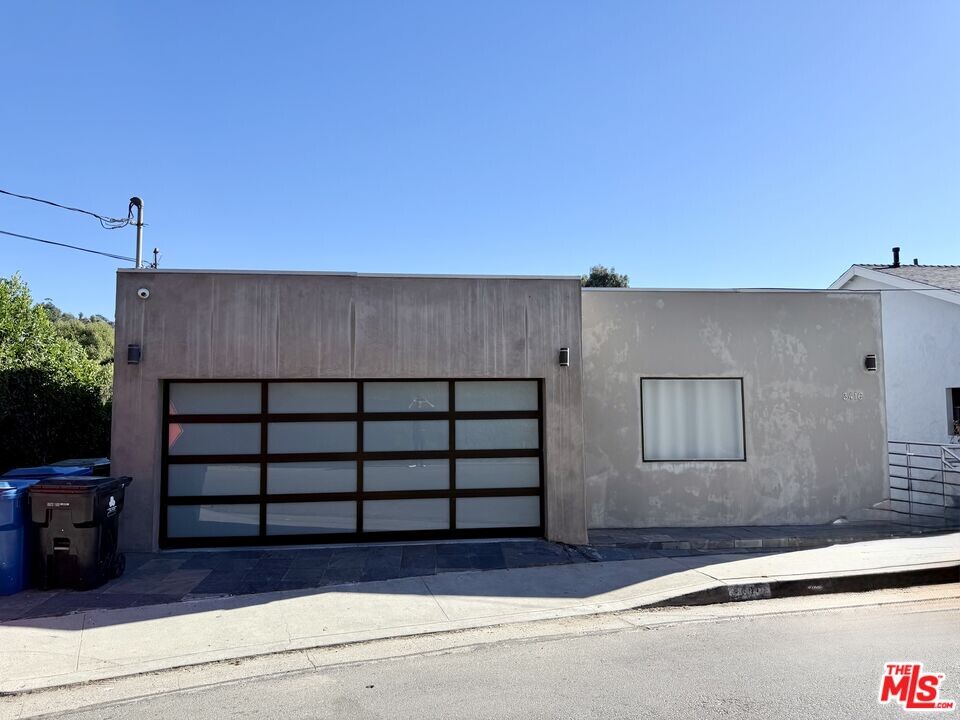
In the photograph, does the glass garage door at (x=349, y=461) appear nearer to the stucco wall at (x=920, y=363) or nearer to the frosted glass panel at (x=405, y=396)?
the frosted glass panel at (x=405, y=396)

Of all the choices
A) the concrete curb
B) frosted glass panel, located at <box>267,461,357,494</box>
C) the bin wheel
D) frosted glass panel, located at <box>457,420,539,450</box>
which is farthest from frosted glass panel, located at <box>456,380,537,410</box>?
the bin wheel

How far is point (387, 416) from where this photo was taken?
934 centimetres

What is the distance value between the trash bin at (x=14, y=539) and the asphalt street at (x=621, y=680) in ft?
10.8

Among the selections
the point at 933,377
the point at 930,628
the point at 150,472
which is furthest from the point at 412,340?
the point at 933,377

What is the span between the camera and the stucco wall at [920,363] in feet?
42.7

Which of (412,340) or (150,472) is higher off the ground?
(412,340)

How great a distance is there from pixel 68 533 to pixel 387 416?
3969 millimetres

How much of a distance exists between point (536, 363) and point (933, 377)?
9203 mm

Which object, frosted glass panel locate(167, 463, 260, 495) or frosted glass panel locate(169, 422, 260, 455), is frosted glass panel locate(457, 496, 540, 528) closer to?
frosted glass panel locate(167, 463, 260, 495)

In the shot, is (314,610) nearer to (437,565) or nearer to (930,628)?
(437,565)

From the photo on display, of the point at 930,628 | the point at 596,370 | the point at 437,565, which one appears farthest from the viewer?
the point at 596,370

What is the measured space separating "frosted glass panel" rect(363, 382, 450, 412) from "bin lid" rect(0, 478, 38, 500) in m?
3.98

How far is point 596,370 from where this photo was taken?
10391mm

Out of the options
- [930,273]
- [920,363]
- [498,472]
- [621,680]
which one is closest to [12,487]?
[498,472]
